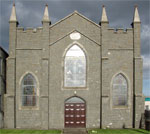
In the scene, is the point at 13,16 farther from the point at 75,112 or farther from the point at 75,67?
the point at 75,112

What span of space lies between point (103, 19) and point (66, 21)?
158 inches

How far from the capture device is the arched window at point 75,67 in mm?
17359

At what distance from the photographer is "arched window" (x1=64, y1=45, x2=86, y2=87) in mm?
17359

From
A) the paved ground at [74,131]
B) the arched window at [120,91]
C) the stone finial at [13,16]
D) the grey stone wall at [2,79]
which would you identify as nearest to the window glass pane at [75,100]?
the paved ground at [74,131]

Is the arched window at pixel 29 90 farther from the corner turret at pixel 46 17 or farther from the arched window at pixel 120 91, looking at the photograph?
the arched window at pixel 120 91

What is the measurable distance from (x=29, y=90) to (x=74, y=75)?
502 centimetres

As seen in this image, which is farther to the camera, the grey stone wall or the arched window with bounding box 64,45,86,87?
the grey stone wall

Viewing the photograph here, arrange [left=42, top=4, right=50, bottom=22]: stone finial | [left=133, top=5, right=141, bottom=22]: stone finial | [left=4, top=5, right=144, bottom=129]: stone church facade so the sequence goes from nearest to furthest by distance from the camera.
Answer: [left=4, top=5, right=144, bottom=129]: stone church facade, [left=42, top=4, right=50, bottom=22]: stone finial, [left=133, top=5, right=141, bottom=22]: stone finial

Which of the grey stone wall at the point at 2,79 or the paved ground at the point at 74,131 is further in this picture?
the grey stone wall at the point at 2,79

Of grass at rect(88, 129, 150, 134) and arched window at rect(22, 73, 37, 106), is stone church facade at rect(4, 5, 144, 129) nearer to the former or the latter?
arched window at rect(22, 73, 37, 106)

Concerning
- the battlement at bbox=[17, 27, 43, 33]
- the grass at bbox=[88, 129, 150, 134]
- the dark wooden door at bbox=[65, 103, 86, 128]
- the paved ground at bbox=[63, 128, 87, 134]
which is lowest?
the paved ground at bbox=[63, 128, 87, 134]

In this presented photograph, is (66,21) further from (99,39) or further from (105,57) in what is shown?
(105,57)

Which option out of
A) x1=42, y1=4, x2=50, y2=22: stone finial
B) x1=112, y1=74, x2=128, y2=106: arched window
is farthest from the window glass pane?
x1=42, y1=4, x2=50, y2=22: stone finial

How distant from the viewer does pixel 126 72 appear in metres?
17.5
